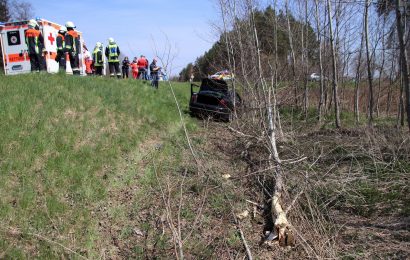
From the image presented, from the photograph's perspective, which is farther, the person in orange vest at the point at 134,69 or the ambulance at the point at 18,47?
the person in orange vest at the point at 134,69

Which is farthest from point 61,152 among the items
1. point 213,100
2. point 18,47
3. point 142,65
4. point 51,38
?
point 142,65

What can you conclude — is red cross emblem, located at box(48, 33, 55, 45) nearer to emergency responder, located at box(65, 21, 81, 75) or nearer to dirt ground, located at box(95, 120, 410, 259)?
emergency responder, located at box(65, 21, 81, 75)

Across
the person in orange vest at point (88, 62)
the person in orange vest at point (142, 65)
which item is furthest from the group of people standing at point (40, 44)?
the person in orange vest at point (142, 65)

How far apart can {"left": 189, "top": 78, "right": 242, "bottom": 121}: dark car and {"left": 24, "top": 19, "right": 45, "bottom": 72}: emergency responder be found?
5973 mm

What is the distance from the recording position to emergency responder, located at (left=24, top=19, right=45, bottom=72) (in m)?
12.0

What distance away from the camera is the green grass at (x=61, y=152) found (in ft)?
17.9

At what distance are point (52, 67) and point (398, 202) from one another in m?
12.4

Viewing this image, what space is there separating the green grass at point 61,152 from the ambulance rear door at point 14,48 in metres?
4.14

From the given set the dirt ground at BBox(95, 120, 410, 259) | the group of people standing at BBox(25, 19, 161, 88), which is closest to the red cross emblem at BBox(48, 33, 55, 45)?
the group of people standing at BBox(25, 19, 161, 88)

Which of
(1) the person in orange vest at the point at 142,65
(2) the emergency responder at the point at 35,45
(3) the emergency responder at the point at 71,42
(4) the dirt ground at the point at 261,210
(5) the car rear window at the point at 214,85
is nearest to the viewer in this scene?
(4) the dirt ground at the point at 261,210

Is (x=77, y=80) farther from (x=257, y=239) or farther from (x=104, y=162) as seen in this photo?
(x=257, y=239)

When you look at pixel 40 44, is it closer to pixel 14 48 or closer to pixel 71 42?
pixel 71 42

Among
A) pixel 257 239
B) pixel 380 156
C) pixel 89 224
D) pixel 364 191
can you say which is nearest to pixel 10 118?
pixel 89 224

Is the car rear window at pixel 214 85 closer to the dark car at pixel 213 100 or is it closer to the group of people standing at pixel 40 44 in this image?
the dark car at pixel 213 100
